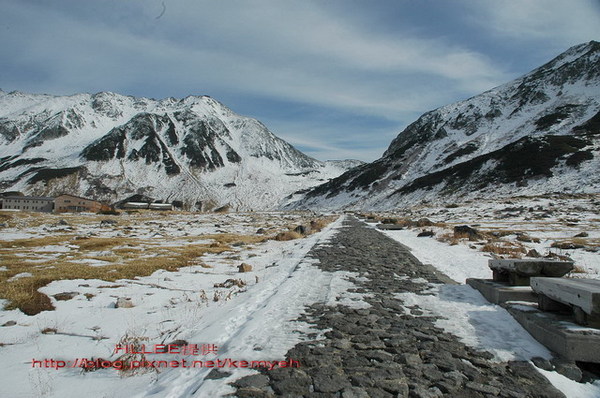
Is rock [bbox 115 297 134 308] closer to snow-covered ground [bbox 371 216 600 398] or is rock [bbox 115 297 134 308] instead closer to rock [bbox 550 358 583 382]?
snow-covered ground [bbox 371 216 600 398]

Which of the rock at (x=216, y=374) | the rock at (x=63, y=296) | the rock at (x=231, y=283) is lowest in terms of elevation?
the rock at (x=231, y=283)

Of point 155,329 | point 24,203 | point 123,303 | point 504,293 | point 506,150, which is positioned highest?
point 506,150

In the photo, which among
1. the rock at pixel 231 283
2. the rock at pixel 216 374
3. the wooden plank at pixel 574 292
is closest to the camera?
the rock at pixel 216 374

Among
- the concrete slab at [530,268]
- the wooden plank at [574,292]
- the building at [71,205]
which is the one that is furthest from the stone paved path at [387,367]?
the building at [71,205]

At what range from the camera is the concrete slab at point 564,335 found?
470 cm

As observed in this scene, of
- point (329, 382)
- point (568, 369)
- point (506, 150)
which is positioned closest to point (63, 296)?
point (329, 382)

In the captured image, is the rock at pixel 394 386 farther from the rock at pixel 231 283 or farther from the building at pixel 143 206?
the building at pixel 143 206

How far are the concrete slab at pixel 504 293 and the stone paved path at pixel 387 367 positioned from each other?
7.46 feet

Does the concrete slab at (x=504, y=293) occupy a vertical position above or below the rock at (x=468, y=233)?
below

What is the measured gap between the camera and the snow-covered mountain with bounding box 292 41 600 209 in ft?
265

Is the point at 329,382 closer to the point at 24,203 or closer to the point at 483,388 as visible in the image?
the point at 483,388

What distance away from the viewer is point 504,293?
300 inches

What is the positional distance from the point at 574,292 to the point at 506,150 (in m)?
116

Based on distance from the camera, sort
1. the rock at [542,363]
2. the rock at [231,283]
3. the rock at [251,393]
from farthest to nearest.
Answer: the rock at [231,283], the rock at [542,363], the rock at [251,393]
